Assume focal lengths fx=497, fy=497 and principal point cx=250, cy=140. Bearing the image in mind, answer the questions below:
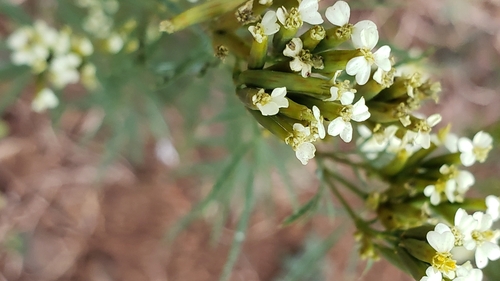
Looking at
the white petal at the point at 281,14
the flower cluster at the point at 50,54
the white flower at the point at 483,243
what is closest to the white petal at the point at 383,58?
the white petal at the point at 281,14

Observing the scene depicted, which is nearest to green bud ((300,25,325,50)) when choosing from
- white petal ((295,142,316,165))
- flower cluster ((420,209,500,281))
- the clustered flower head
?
the clustered flower head

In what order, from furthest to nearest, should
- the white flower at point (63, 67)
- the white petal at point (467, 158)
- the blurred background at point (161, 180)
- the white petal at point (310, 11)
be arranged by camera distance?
the blurred background at point (161, 180) → the white flower at point (63, 67) → the white petal at point (467, 158) → the white petal at point (310, 11)

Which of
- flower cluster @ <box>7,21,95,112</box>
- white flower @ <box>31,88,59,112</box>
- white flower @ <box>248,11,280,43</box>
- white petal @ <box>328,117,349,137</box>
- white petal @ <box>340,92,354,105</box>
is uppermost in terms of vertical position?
white flower @ <box>248,11,280,43</box>

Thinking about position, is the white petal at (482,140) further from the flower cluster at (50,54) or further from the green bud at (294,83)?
the flower cluster at (50,54)

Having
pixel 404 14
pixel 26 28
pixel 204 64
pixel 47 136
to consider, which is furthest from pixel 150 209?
pixel 404 14

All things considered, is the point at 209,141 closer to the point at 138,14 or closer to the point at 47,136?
the point at 138,14

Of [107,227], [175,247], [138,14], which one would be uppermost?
[138,14]

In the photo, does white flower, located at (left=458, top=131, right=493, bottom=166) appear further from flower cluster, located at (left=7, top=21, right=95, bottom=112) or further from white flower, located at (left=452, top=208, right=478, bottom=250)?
flower cluster, located at (left=7, top=21, right=95, bottom=112)
